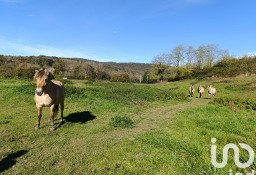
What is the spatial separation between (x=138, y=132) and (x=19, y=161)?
5.25m

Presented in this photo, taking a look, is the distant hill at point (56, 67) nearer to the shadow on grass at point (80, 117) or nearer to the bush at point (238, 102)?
the shadow on grass at point (80, 117)

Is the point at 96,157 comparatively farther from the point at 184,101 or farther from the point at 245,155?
the point at 184,101

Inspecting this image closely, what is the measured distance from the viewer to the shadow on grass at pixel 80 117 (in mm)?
13676

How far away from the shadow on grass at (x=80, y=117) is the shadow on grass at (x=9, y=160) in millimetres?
4860

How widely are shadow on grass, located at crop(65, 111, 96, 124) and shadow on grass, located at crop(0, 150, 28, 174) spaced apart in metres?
4.86

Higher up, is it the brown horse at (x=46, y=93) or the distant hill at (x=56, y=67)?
the distant hill at (x=56, y=67)

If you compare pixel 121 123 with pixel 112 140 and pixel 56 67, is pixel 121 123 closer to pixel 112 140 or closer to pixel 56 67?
pixel 112 140

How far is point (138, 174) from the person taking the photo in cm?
728

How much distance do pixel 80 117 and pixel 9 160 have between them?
6730 mm

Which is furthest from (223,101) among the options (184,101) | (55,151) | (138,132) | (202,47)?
(202,47)

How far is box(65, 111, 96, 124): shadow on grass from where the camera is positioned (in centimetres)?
1368
